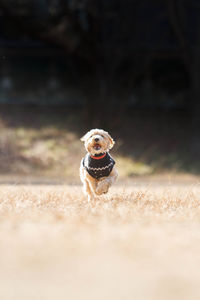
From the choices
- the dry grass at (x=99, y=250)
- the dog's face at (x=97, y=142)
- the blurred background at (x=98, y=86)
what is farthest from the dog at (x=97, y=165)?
the blurred background at (x=98, y=86)

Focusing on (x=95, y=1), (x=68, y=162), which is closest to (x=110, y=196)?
(x=68, y=162)

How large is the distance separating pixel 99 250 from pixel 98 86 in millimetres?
16057

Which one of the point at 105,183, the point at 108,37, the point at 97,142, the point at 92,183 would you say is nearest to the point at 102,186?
the point at 105,183

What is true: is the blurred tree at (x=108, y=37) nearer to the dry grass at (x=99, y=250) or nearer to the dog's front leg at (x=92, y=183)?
the dog's front leg at (x=92, y=183)

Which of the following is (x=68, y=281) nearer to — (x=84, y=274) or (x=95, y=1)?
(x=84, y=274)

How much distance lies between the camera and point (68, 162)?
16219 millimetres

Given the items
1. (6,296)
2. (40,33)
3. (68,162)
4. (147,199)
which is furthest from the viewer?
(40,33)

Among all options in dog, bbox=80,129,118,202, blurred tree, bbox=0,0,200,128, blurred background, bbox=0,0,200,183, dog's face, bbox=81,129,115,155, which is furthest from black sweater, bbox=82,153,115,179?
blurred tree, bbox=0,0,200,128

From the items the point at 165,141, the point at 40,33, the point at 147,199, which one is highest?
the point at 40,33

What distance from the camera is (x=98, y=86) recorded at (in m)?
19.1

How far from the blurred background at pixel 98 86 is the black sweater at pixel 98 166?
7972mm

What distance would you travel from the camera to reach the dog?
20.4ft

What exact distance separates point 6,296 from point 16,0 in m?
17.3

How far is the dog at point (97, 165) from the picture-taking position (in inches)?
245
